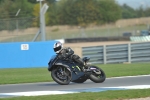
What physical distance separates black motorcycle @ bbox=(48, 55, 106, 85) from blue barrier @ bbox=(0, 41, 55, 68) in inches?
381

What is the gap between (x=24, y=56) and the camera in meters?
22.7

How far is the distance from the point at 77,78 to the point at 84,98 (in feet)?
11.2

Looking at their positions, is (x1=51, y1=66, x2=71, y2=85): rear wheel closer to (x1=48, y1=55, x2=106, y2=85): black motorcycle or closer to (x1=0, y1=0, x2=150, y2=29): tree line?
(x1=48, y1=55, x2=106, y2=85): black motorcycle

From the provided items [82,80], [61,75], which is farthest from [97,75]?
[61,75]

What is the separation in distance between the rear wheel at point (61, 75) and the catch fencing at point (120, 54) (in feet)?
35.2

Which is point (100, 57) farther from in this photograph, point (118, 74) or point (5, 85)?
point (5, 85)

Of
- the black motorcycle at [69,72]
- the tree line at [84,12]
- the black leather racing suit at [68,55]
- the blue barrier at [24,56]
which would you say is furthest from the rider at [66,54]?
the tree line at [84,12]

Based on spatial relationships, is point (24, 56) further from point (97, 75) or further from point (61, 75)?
point (97, 75)

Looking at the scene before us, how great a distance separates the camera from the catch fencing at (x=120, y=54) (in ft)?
78.0

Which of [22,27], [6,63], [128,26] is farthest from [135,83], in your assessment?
[128,26]

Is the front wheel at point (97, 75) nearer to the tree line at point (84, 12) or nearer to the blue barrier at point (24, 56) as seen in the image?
the blue barrier at point (24, 56)

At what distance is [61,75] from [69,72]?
27 cm

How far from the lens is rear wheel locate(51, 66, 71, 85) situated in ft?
42.5

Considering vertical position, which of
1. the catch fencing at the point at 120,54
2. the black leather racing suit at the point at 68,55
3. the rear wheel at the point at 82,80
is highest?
the black leather racing suit at the point at 68,55
